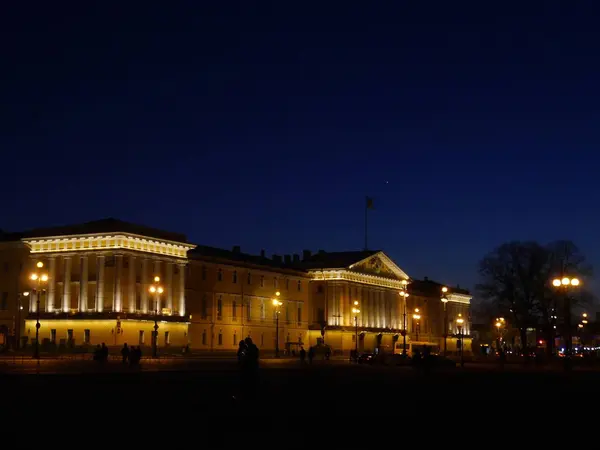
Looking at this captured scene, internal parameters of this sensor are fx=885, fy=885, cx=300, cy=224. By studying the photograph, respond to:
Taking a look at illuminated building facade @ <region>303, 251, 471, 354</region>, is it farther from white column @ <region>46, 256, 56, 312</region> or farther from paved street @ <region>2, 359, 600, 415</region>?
paved street @ <region>2, 359, 600, 415</region>

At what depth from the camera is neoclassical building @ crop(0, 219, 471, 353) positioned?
97625 millimetres

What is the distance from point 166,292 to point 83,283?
10.0 m

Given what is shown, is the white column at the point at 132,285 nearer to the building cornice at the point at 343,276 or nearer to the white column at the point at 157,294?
the white column at the point at 157,294

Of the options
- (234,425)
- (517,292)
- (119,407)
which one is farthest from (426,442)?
(517,292)

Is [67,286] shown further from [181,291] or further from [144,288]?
[181,291]

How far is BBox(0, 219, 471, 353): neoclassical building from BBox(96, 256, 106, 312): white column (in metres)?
0.11

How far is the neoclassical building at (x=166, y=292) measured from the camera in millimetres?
97625

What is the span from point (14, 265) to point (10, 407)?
86.3m

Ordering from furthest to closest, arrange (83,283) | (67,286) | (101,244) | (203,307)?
(203,307) < (67,286) < (101,244) < (83,283)

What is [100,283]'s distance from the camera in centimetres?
9756

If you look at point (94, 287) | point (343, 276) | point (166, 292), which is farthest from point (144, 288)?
point (343, 276)

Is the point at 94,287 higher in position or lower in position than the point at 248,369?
higher

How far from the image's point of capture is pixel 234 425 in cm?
1912

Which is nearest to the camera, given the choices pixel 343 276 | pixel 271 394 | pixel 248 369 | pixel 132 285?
pixel 248 369
